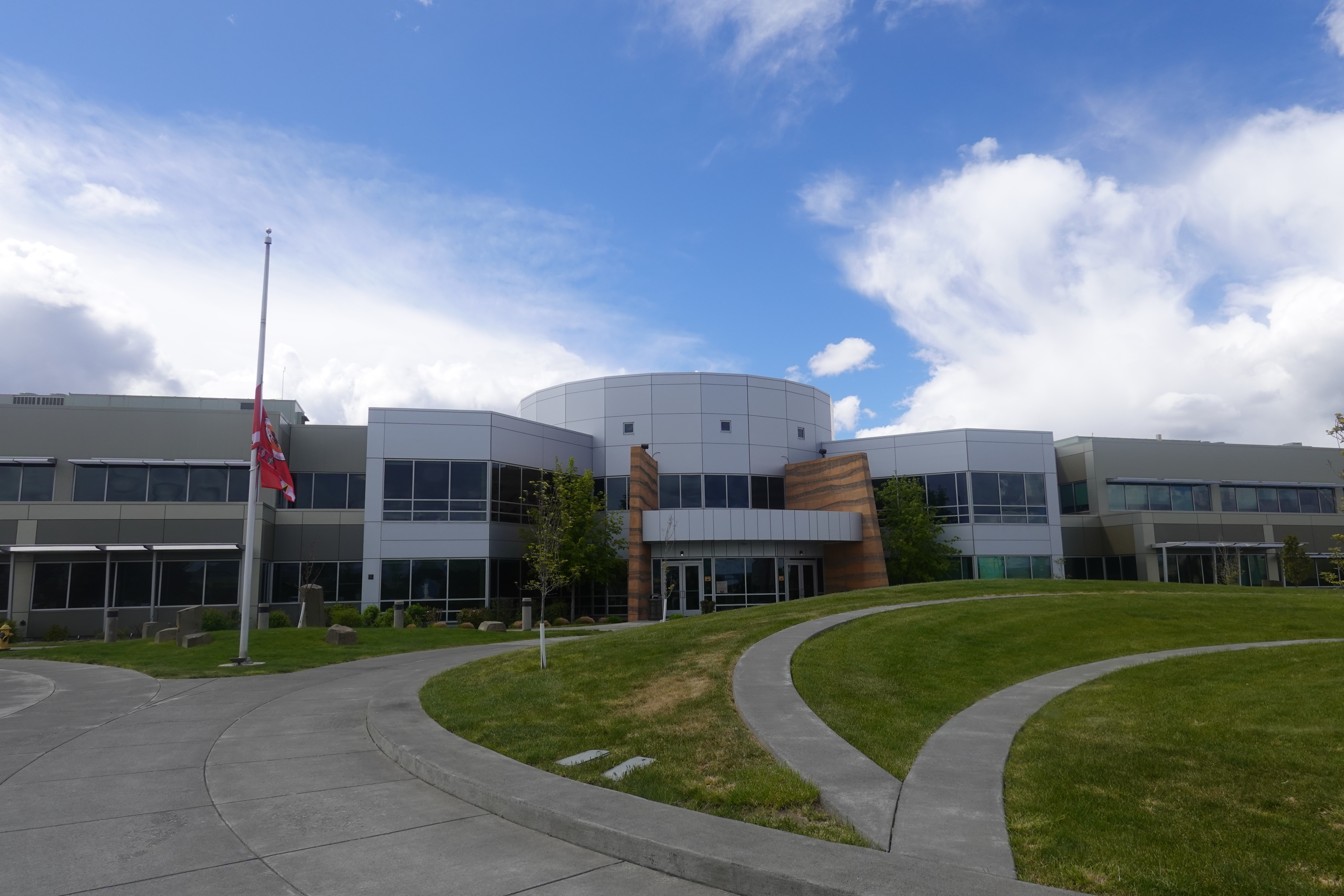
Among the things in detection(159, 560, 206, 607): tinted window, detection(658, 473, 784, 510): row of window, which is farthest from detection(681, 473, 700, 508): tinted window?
detection(159, 560, 206, 607): tinted window

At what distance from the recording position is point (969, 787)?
7.50 meters

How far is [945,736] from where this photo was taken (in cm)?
945

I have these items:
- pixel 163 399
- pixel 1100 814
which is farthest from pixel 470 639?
pixel 163 399

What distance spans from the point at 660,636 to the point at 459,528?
896 inches

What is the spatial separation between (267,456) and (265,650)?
5938 millimetres

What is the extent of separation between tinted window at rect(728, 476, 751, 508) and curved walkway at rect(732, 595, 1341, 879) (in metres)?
33.1

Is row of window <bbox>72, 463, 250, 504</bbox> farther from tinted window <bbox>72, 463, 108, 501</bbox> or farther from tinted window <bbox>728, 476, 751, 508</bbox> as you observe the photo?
tinted window <bbox>728, 476, 751, 508</bbox>

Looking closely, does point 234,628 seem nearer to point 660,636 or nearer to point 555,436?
point 555,436

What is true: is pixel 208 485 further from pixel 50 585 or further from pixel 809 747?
pixel 809 747

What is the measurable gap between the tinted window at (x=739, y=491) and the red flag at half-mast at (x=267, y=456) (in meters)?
27.8

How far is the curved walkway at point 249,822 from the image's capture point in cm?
599

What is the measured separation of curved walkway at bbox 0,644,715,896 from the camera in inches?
236

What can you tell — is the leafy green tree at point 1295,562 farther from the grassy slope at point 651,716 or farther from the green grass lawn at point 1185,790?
the green grass lawn at point 1185,790

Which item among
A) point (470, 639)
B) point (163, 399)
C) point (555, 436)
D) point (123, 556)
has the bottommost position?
point (470, 639)
